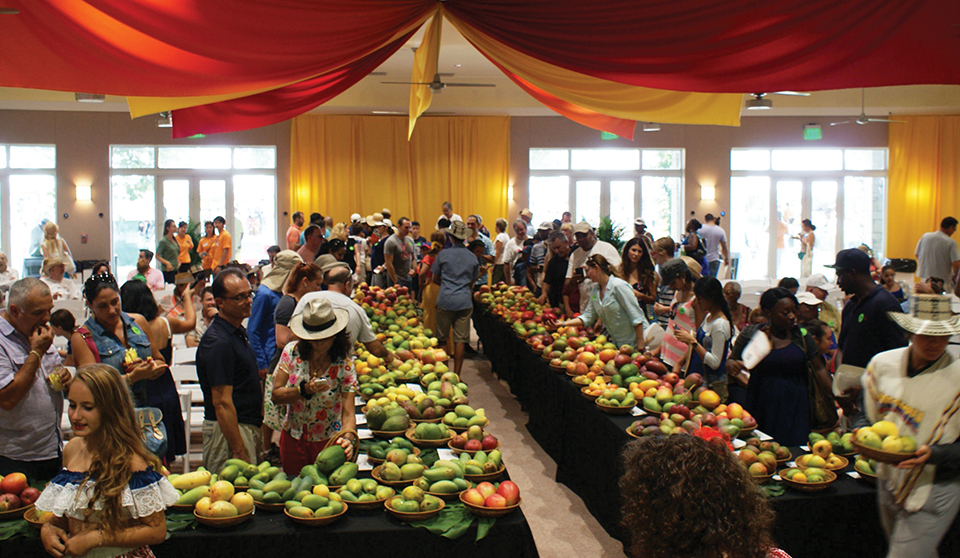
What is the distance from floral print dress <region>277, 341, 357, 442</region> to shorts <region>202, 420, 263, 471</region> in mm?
259

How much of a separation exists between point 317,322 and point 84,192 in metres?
14.4

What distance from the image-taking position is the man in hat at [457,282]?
758 cm

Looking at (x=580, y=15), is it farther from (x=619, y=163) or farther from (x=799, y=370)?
(x=619, y=163)

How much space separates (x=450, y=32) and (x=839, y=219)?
37.3ft

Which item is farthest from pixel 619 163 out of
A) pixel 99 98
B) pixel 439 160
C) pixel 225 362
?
pixel 225 362

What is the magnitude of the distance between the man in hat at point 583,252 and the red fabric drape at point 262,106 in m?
3.57

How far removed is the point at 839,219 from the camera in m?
17.9

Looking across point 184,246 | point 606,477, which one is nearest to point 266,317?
point 606,477

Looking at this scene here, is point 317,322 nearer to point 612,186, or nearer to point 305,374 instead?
point 305,374

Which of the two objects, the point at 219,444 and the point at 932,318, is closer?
the point at 932,318

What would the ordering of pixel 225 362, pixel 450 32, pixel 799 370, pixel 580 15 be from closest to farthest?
pixel 580 15, pixel 225 362, pixel 799 370, pixel 450 32

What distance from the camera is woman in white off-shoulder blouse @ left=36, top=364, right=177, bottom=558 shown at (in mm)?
2264

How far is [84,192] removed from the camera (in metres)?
15.6

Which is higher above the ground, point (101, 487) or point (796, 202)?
point (796, 202)
